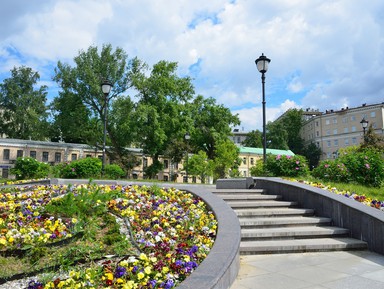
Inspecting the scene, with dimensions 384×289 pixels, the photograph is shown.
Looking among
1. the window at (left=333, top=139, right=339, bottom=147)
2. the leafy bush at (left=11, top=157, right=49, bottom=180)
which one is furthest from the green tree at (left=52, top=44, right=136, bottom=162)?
the window at (left=333, top=139, right=339, bottom=147)

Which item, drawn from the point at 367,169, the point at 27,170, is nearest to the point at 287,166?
the point at 367,169

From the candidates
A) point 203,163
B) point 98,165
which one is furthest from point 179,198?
point 203,163

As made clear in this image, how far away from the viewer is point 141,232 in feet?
16.2

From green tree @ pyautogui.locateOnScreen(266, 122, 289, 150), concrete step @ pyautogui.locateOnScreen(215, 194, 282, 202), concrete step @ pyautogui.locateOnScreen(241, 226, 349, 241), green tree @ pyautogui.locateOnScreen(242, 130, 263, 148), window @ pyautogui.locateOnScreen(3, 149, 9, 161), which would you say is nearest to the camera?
concrete step @ pyautogui.locateOnScreen(241, 226, 349, 241)

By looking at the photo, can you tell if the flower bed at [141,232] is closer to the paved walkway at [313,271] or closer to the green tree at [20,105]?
the paved walkway at [313,271]

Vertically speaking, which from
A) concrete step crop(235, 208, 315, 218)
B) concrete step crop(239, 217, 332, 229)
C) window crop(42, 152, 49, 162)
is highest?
window crop(42, 152, 49, 162)

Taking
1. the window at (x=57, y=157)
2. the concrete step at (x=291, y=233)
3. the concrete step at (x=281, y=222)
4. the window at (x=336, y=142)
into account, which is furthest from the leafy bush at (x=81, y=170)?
the window at (x=336, y=142)

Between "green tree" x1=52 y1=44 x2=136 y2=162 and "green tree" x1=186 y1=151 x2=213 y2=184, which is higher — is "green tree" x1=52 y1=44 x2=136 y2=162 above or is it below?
above

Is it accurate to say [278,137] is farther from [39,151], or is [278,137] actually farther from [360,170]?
[360,170]

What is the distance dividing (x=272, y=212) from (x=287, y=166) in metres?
4.43

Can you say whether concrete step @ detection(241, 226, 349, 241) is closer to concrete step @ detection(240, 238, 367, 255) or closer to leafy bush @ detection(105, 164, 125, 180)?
concrete step @ detection(240, 238, 367, 255)

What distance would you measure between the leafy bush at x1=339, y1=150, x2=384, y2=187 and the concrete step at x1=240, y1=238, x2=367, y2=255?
5.25m

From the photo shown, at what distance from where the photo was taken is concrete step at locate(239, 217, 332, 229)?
21.4 ft

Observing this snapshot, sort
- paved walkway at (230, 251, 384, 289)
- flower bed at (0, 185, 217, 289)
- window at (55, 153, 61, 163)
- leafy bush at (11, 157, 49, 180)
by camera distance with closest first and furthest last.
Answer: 1. flower bed at (0, 185, 217, 289)
2. paved walkway at (230, 251, 384, 289)
3. leafy bush at (11, 157, 49, 180)
4. window at (55, 153, 61, 163)
